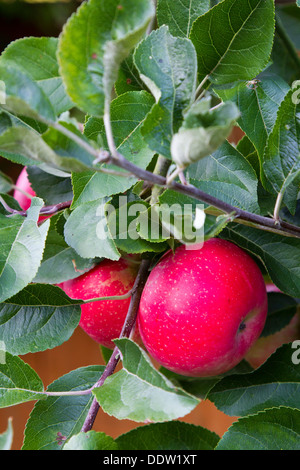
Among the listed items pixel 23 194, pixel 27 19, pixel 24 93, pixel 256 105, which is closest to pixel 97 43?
pixel 24 93

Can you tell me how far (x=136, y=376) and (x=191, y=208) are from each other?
94 mm

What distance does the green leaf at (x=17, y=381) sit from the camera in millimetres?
331

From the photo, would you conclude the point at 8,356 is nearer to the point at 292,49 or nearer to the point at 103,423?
the point at 292,49

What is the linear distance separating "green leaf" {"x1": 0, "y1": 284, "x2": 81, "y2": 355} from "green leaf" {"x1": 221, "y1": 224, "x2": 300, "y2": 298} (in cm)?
12

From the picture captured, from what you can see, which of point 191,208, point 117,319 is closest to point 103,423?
point 117,319

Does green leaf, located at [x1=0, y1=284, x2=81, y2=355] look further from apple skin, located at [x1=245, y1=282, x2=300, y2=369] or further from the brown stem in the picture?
apple skin, located at [x1=245, y1=282, x2=300, y2=369]

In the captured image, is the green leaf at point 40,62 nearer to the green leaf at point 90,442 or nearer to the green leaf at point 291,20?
the green leaf at point 90,442

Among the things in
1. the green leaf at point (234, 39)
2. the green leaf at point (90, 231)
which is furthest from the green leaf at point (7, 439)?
the green leaf at point (234, 39)

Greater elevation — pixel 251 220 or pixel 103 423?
pixel 251 220

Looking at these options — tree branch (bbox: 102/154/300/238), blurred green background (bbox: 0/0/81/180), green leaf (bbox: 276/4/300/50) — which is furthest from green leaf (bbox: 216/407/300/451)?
blurred green background (bbox: 0/0/81/180)

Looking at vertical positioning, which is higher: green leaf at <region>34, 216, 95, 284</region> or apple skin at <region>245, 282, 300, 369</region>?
green leaf at <region>34, 216, 95, 284</region>

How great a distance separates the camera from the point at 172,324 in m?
0.34

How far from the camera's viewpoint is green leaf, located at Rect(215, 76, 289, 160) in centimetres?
34

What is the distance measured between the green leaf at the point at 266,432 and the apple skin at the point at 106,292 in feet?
0.40
